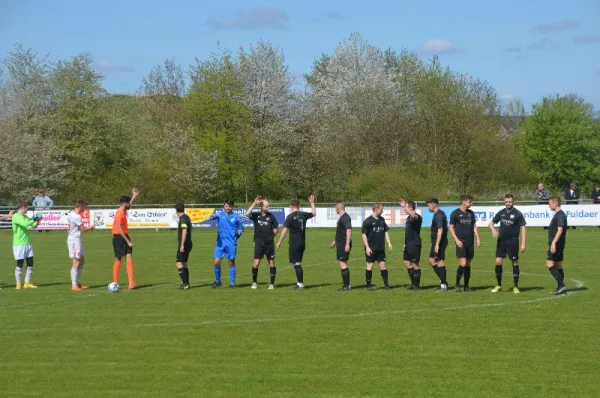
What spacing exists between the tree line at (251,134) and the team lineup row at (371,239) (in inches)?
1533

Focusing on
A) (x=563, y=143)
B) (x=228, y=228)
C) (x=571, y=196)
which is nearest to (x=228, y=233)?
(x=228, y=228)

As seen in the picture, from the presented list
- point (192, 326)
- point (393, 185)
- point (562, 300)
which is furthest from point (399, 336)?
point (393, 185)

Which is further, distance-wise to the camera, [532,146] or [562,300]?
[532,146]

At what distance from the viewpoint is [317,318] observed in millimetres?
14750

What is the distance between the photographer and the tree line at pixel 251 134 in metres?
61.5

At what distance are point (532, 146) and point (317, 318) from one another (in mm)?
75575

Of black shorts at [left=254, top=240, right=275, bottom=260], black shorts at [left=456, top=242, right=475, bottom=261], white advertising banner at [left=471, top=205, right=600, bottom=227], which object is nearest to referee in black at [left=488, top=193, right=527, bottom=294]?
black shorts at [left=456, top=242, right=475, bottom=261]

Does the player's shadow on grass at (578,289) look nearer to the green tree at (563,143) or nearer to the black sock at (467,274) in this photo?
the black sock at (467,274)

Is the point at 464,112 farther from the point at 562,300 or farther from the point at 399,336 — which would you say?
the point at 399,336

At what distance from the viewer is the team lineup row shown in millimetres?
17938

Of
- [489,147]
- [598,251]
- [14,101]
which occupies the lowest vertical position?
[598,251]

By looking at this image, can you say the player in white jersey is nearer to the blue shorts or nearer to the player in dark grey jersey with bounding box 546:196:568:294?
the blue shorts

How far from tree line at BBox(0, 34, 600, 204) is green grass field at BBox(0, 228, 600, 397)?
40339mm

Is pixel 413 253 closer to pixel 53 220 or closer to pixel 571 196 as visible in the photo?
pixel 571 196
